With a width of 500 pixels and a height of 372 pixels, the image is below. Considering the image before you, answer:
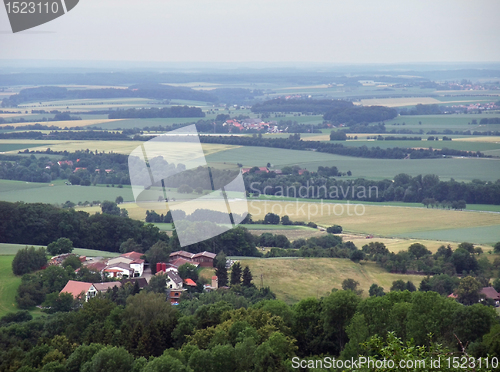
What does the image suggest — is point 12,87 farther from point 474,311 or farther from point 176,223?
point 474,311

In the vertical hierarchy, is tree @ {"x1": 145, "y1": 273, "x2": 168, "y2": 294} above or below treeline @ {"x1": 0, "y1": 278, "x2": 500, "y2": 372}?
below

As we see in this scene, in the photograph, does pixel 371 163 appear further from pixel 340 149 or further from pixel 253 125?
pixel 253 125

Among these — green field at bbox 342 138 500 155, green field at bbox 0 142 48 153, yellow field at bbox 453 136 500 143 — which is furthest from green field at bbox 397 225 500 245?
green field at bbox 0 142 48 153

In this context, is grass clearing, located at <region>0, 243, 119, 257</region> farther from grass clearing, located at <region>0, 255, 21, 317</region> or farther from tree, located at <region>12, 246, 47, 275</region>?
tree, located at <region>12, 246, 47, 275</region>

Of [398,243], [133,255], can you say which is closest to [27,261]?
[133,255]

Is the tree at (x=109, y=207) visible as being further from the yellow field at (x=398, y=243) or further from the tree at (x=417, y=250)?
the tree at (x=417, y=250)

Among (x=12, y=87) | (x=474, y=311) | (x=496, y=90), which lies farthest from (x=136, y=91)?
(x=474, y=311)
